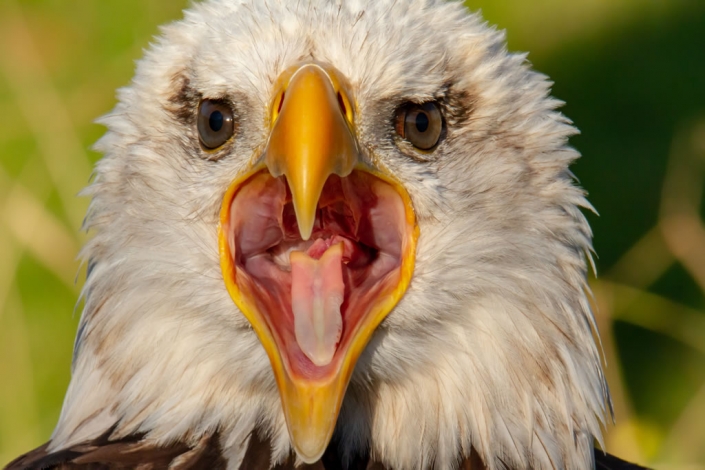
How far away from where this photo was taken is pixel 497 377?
2.26 m

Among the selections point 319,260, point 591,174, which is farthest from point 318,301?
point 591,174

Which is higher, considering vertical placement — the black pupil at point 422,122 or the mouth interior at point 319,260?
the black pupil at point 422,122

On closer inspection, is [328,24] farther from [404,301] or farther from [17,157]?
[17,157]

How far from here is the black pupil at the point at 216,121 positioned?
2227mm

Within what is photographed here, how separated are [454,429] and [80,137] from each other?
113 inches

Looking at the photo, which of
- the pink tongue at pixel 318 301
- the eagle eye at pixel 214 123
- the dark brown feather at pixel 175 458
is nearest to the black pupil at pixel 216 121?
the eagle eye at pixel 214 123

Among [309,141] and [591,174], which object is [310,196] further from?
[591,174]

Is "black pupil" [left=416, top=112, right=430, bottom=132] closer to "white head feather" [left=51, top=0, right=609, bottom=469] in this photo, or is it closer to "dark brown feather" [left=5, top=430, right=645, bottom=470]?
"white head feather" [left=51, top=0, right=609, bottom=469]

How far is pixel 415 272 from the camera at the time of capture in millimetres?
2143

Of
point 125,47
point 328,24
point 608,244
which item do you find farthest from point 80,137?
point 328,24

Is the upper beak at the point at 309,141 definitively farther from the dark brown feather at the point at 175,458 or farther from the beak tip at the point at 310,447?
the dark brown feather at the point at 175,458

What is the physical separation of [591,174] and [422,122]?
115 inches

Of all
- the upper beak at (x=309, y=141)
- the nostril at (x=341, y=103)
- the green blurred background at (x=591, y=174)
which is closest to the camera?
the upper beak at (x=309, y=141)

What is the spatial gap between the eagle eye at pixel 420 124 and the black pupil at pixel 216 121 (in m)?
0.33
